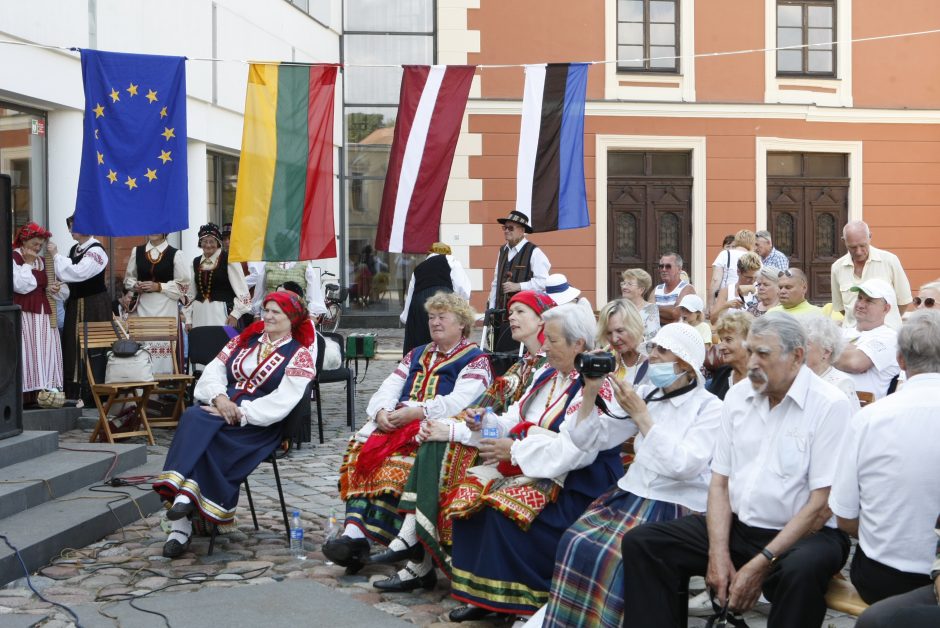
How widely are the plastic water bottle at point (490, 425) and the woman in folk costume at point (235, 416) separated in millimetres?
1440

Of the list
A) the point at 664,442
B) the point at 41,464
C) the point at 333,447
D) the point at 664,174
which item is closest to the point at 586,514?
the point at 664,442

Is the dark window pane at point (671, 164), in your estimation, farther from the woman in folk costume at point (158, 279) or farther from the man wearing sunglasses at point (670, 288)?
the woman in folk costume at point (158, 279)

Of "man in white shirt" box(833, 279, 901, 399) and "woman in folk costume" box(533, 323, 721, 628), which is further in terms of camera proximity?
"man in white shirt" box(833, 279, 901, 399)

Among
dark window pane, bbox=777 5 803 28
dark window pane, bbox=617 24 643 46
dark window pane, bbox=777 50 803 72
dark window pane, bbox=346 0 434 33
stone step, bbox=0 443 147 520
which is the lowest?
stone step, bbox=0 443 147 520

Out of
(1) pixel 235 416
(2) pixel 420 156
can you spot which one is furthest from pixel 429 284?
(1) pixel 235 416

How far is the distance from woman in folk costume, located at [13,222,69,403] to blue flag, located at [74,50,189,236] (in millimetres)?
762

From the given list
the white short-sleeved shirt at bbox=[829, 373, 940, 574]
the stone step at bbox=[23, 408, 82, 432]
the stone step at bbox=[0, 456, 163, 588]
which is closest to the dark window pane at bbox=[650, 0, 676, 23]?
the stone step at bbox=[23, 408, 82, 432]

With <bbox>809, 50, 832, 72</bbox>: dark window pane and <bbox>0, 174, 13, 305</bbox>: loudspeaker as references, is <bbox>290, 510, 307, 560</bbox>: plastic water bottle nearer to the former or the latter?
<bbox>0, 174, 13, 305</bbox>: loudspeaker

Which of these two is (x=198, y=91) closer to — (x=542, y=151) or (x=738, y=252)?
(x=542, y=151)

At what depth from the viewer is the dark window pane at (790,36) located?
1906 centimetres

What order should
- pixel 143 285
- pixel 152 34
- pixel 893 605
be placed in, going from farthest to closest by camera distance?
pixel 152 34 → pixel 143 285 → pixel 893 605

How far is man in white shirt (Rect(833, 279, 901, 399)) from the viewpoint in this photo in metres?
5.92

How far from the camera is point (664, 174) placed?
62.5ft

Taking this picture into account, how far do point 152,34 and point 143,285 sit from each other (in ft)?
13.6
